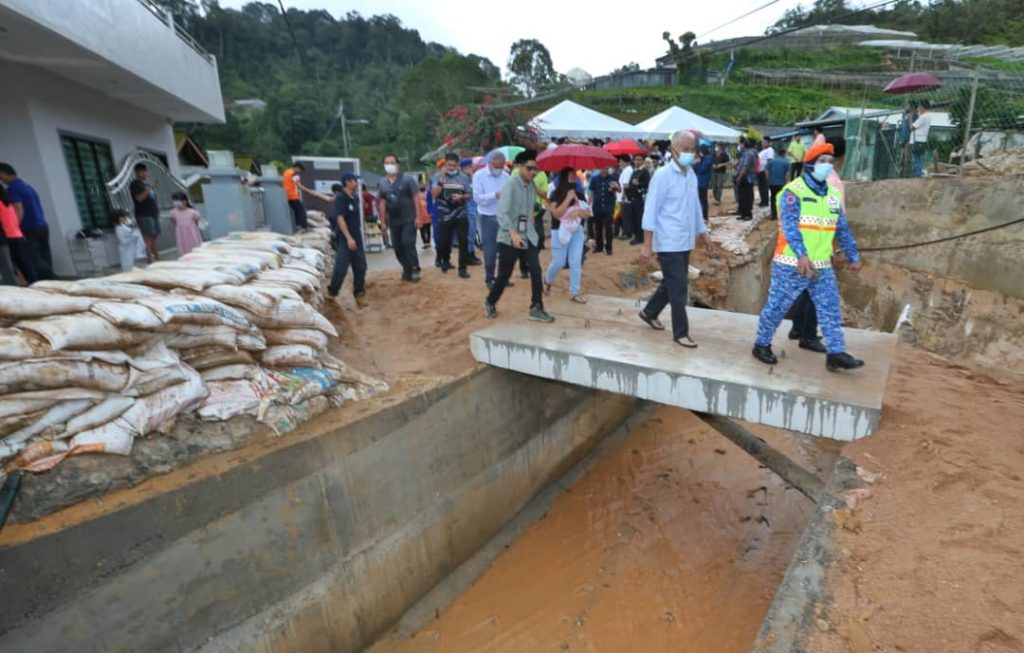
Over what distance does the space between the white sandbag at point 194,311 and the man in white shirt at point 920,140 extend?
35.0 feet

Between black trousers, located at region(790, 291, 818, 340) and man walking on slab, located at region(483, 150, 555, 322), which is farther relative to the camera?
man walking on slab, located at region(483, 150, 555, 322)

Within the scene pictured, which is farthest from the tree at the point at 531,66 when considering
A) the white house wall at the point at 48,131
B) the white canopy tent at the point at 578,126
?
the white house wall at the point at 48,131

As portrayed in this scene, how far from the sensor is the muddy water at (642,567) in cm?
415

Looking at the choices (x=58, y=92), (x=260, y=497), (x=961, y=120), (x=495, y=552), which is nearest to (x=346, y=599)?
(x=260, y=497)

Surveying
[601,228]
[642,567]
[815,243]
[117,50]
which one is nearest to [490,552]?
[642,567]

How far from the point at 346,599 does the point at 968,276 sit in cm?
914

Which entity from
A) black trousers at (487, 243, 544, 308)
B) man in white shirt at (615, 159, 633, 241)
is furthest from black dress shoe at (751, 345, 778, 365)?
→ man in white shirt at (615, 159, 633, 241)

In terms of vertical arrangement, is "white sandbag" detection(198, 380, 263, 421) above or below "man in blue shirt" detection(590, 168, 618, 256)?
below

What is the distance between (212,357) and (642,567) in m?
4.05

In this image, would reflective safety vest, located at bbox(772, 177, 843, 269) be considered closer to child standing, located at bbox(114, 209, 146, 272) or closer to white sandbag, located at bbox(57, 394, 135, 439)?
white sandbag, located at bbox(57, 394, 135, 439)

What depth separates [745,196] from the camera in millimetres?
10312

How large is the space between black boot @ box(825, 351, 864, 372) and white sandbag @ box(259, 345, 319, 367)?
382cm

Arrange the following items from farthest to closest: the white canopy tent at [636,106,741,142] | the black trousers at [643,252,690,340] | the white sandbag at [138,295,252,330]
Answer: the white canopy tent at [636,106,741,142], the black trousers at [643,252,690,340], the white sandbag at [138,295,252,330]

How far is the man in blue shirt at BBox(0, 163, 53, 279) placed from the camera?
542cm
